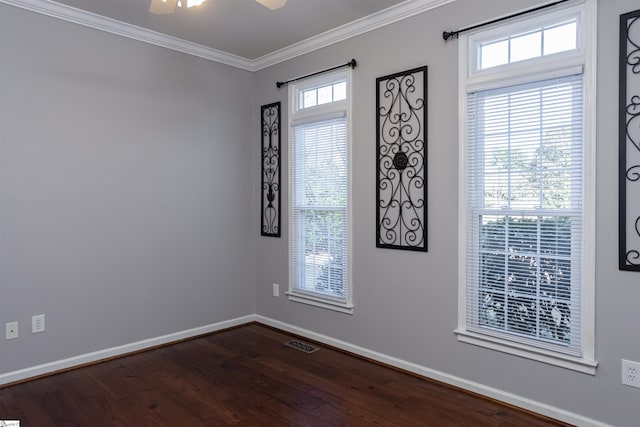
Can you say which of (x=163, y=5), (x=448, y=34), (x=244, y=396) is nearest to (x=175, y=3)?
(x=163, y=5)

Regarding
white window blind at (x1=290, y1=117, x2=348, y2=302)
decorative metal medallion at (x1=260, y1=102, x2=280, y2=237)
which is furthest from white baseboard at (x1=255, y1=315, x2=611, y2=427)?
decorative metal medallion at (x1=260, y1=102, x2=280, y2=237)

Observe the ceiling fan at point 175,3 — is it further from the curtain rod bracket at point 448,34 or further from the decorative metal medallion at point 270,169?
the decorative metal medallion at point 270,169

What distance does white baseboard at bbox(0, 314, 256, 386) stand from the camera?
2.99 meters

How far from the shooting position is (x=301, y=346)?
371cm

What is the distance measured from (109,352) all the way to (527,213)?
3236 millimetres

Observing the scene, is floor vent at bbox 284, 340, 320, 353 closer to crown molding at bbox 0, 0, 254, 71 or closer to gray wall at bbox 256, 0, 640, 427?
gray wall at bbox 256, 0, 640, 427

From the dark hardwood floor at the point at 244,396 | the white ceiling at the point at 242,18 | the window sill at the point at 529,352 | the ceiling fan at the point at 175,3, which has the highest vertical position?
the white ceiling at the point at 242,18

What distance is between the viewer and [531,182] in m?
2.56

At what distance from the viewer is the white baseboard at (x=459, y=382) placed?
2.41 m

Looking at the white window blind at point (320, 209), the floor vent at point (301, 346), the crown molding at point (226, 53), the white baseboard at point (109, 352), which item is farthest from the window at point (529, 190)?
the white baseboard at point (109, 352)

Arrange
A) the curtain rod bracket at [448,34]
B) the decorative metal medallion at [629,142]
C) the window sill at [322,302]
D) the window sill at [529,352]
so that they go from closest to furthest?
the decorative metal medallion at [629,142] < the window sill at [529,352] < the curtain rod bracket at [448,34] < the window sill at [322,302]

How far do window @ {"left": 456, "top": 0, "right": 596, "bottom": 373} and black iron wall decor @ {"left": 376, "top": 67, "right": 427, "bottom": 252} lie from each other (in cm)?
31

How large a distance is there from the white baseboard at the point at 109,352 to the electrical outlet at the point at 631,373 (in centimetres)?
319

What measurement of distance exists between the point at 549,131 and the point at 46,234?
135 inches
